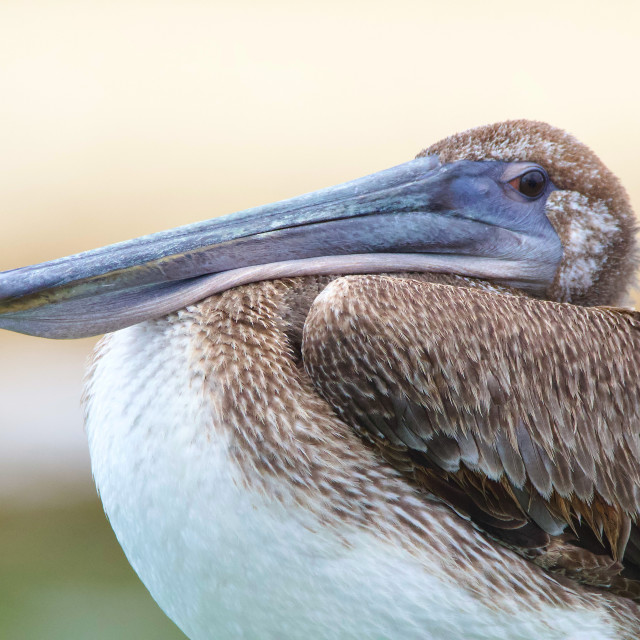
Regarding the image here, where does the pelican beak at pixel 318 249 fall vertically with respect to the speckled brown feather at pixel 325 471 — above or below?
above

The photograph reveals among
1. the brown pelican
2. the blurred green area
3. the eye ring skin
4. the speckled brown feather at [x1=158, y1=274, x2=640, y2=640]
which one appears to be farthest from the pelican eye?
the blurred green area

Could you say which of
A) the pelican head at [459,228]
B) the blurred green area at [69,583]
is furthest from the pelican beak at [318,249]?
the blurred green area at [69,583]

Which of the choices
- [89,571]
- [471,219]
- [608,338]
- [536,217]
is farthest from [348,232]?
[89,571]

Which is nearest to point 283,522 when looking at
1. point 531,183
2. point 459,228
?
point 459,228

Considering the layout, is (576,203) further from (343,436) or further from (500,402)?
(343,436)

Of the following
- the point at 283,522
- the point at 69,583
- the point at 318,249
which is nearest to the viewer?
the point at 283,522

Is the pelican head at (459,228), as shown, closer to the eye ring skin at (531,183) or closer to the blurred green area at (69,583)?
the eye ring skin at (531,183)

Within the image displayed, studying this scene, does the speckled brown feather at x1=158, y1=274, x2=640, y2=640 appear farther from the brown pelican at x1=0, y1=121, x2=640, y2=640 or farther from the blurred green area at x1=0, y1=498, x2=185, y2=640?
the blurred green area at x1=0, y1=498, x2=185, y2=640

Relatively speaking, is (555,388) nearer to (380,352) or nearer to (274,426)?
(380,352)
